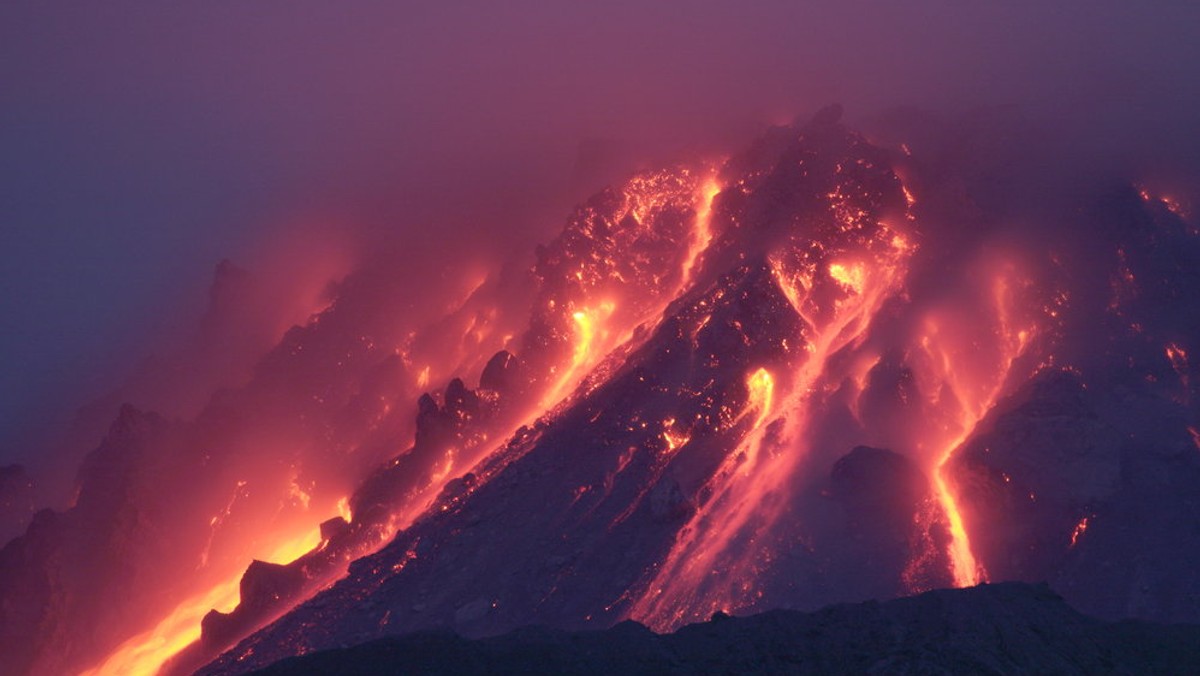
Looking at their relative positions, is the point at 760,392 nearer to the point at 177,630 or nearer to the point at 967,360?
the point at 967,360

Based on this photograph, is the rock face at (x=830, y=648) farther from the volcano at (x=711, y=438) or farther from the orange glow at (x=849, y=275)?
the orange glow at (x=849, y=275)

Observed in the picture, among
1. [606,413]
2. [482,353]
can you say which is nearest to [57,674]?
[482,353]

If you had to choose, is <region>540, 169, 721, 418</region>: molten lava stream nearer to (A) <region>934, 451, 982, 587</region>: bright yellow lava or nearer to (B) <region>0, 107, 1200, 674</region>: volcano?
(B) <region>0, 107, 1200, 674</region>: volcano

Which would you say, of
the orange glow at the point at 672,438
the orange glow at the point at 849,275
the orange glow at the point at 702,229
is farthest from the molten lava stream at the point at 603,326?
the orange glow at the point at 672,438

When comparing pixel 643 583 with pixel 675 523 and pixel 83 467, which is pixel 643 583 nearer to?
pixel 675 523

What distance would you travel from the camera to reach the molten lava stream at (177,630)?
43062 mm

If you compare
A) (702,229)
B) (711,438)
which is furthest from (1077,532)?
(702,229)

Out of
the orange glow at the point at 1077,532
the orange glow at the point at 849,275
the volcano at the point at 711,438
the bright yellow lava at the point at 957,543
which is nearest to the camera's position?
the orange glow at the point at 1077,532

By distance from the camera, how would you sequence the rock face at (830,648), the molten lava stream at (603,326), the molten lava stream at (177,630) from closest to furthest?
1. the rock face at (830,648)
2. the molten lava stream at (177,630)
3. the molten lava stream at (603,326)

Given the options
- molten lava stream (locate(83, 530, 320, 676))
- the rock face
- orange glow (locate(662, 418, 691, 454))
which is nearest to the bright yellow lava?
the rock face

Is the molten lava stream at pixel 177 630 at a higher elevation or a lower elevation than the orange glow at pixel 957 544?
higher

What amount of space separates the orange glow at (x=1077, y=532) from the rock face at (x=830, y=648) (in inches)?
417

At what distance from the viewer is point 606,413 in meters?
38.8

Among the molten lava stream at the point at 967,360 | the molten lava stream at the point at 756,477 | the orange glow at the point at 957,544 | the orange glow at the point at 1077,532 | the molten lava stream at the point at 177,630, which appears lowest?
the orange glow at the point at 1077,532
